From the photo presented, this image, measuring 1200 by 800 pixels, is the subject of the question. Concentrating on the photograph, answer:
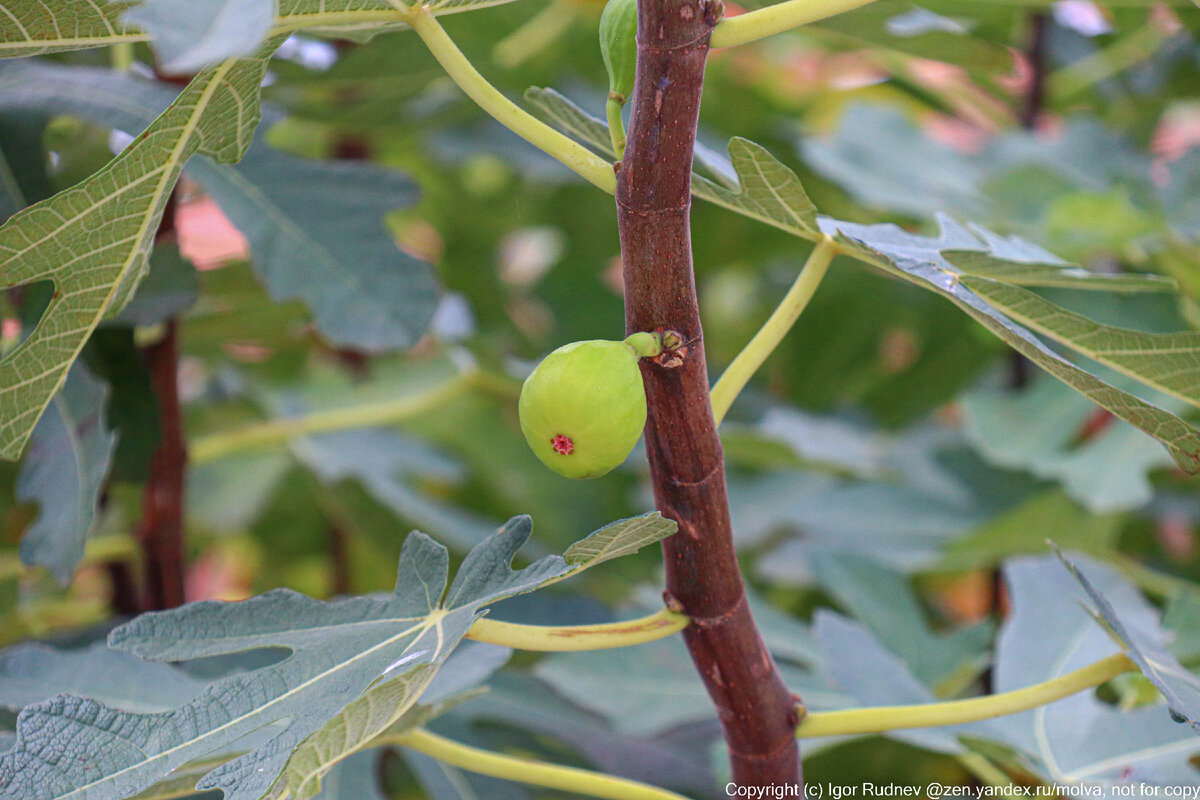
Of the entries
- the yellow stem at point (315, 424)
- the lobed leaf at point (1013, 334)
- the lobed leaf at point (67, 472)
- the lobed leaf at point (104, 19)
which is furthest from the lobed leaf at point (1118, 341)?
the yellow stem at point (315, 424)

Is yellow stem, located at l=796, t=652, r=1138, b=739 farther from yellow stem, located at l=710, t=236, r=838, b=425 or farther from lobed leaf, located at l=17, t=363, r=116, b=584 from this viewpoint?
lobed leaf, located at l=17, t=363, r=116, b=584

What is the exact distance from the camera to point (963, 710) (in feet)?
1.58

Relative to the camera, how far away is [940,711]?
482 mm

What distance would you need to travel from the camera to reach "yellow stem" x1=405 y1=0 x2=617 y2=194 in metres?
0.40

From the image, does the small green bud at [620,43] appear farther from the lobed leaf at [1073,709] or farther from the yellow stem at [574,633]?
the lobed leaf at [1073,709]

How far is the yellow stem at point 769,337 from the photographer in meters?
0.44

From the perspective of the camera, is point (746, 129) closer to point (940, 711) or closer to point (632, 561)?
point (632, 561)

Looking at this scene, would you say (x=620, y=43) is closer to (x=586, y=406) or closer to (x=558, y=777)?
(x=586, y=406)

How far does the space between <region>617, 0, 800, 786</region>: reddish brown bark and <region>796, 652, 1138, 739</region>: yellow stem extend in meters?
0.02

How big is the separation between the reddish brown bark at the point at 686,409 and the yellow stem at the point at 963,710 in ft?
0.06

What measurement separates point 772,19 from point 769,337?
14 cm

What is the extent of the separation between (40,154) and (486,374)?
0.61 m

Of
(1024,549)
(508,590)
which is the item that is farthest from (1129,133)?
(508,590)

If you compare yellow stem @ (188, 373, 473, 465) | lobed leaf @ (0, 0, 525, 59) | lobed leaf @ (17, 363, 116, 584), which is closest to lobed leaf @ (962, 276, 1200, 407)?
lobed leaf @ (0, 0, 525, 59)
